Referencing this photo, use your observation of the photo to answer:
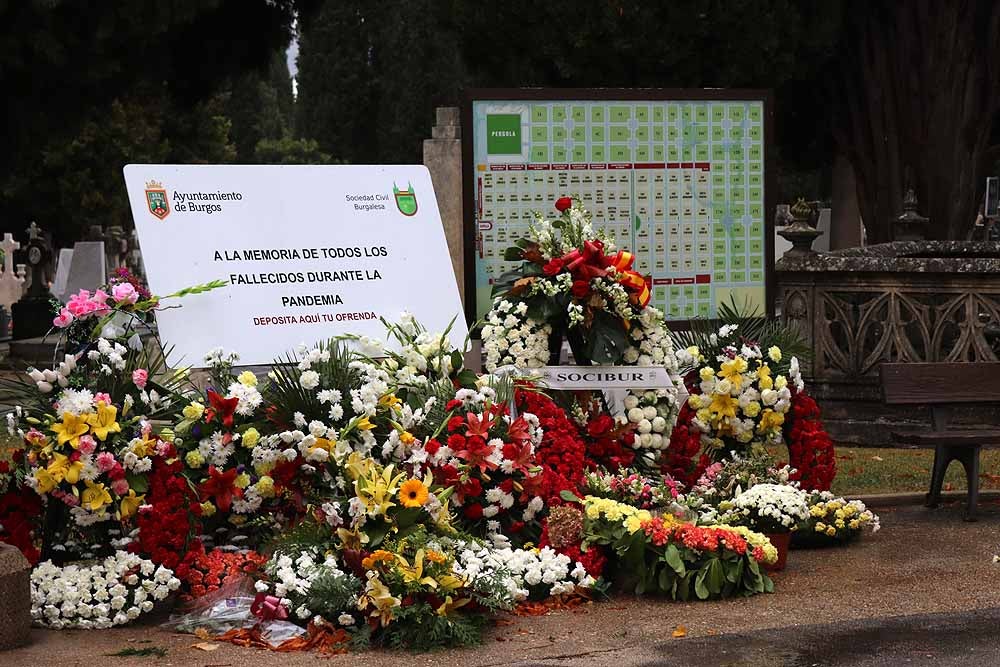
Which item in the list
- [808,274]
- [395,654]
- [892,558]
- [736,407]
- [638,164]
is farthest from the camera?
[808,274]

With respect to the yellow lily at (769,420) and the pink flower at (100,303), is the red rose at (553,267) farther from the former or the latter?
the pink flower at (100,303)

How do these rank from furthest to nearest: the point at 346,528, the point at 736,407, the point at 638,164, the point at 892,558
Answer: the point at 638,164 → the point at 736,407 → the point at 892,558 → the point at 346,528

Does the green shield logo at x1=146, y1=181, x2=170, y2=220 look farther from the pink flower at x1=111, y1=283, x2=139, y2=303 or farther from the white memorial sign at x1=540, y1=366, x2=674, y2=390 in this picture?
the white memorial sign at x1=540, y1=366, x2=674, y2=390

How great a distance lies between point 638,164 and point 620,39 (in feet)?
26.2

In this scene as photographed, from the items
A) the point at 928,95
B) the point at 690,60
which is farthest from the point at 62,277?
the point at 928,95

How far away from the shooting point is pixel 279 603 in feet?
21.7

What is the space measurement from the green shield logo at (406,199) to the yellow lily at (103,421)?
2480 millimetres

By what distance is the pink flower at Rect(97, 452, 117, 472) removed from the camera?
680cm

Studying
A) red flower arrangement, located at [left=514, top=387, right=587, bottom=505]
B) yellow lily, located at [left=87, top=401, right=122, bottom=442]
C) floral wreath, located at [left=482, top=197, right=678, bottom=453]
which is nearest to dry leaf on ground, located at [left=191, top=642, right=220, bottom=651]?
yellow lily, located at [left=87, top=401, right=122, bottom=442]

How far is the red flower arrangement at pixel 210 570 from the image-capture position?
23.0 feet

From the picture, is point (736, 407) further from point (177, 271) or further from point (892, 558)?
point (177, 271)

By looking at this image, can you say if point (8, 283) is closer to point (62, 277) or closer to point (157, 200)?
point (62, 277)

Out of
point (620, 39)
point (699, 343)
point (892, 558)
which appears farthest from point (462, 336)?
point (620, 39)

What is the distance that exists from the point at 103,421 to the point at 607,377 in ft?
8.68
